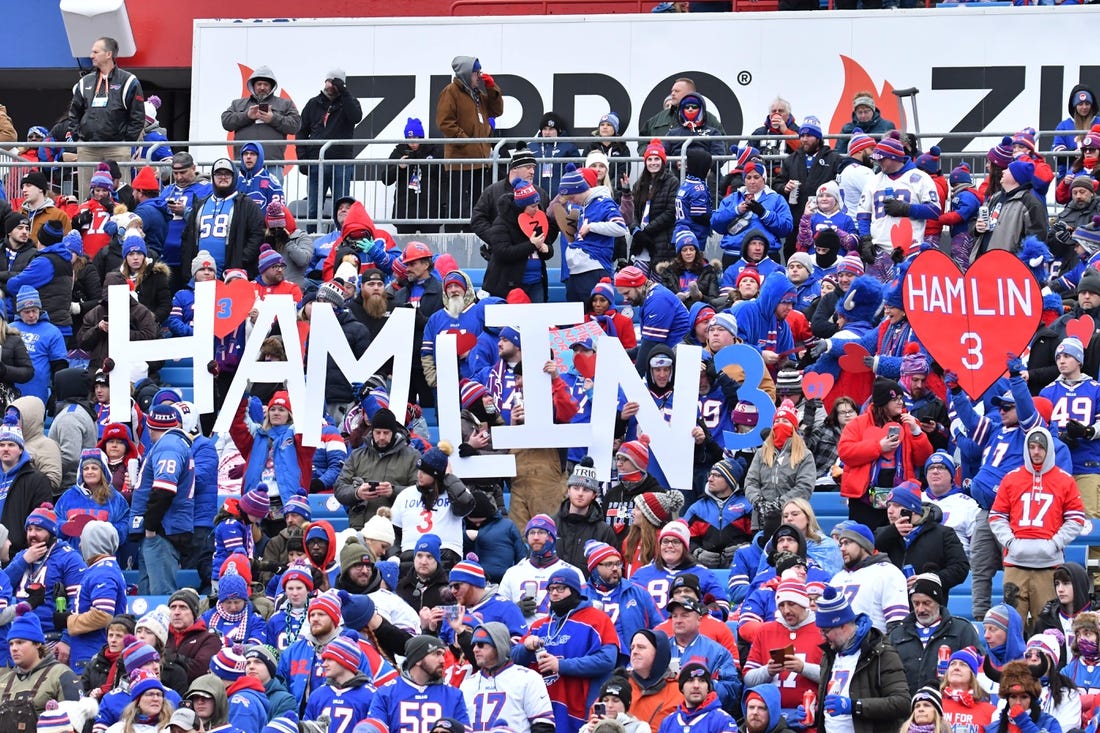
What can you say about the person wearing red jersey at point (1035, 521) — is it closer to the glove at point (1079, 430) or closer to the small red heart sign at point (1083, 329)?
the glove at point (1079, 430)

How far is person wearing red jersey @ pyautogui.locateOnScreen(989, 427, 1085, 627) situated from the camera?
1653 cm

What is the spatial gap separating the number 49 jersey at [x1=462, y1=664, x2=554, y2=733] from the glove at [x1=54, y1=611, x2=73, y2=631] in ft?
11.6

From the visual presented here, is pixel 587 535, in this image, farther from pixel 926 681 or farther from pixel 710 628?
pixel 926 681

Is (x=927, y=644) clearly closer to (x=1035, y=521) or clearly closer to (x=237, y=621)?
(x=1035, y=521)

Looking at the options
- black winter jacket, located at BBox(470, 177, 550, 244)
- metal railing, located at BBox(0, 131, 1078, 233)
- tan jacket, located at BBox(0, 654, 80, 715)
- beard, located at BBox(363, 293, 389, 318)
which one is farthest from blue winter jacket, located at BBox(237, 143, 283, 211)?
tan jacket, located at BBox(0, 654, 80, 715)

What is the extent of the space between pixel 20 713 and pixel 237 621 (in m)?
1.52

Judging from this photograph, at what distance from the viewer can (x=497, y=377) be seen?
19453 millimetres

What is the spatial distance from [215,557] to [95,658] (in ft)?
6.19

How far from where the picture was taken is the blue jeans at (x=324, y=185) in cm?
2348

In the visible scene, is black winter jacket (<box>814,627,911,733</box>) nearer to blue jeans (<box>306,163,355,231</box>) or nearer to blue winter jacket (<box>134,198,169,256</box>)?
blue winter jacket (<box>134,198,169,256</box>)

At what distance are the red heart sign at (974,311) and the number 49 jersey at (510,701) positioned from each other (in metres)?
4.69

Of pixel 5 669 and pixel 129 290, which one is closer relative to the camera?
pixel 5 669

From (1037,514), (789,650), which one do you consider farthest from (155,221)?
(789,650)

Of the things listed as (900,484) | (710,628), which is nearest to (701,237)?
(900,484)
